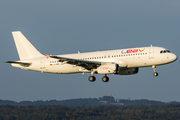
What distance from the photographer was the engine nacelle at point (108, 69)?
6203 centimetres

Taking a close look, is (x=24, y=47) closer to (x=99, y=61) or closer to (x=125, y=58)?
(x=99, y=61)

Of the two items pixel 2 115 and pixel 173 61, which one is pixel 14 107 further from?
pixel 173 61

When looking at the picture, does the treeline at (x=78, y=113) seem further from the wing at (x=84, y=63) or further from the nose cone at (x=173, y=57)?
the nose cone at (x=173, y=57)

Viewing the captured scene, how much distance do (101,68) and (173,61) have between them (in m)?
13.9

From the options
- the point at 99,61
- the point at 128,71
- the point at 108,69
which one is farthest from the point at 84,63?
the point at 128,71

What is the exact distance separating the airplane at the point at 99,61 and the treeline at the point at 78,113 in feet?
317

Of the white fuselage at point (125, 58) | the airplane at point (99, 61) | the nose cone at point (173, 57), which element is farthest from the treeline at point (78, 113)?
the nose cone at point (173, 57)

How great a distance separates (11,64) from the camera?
7169 centimetres

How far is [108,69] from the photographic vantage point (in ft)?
205

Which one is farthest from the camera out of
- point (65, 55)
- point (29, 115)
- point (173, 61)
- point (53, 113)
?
point (53, 113)

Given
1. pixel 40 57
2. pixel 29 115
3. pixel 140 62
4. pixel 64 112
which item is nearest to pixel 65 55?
pixel 40 57

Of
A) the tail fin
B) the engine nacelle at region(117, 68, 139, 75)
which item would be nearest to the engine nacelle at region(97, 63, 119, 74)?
the engine nacelle at region(117, 68, 139, 75)

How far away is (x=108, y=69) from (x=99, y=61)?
3.74 meters

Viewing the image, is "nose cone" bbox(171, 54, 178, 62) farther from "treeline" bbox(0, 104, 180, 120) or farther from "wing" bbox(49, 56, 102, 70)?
"treeline" bbox(0, 104, 180, 120)
